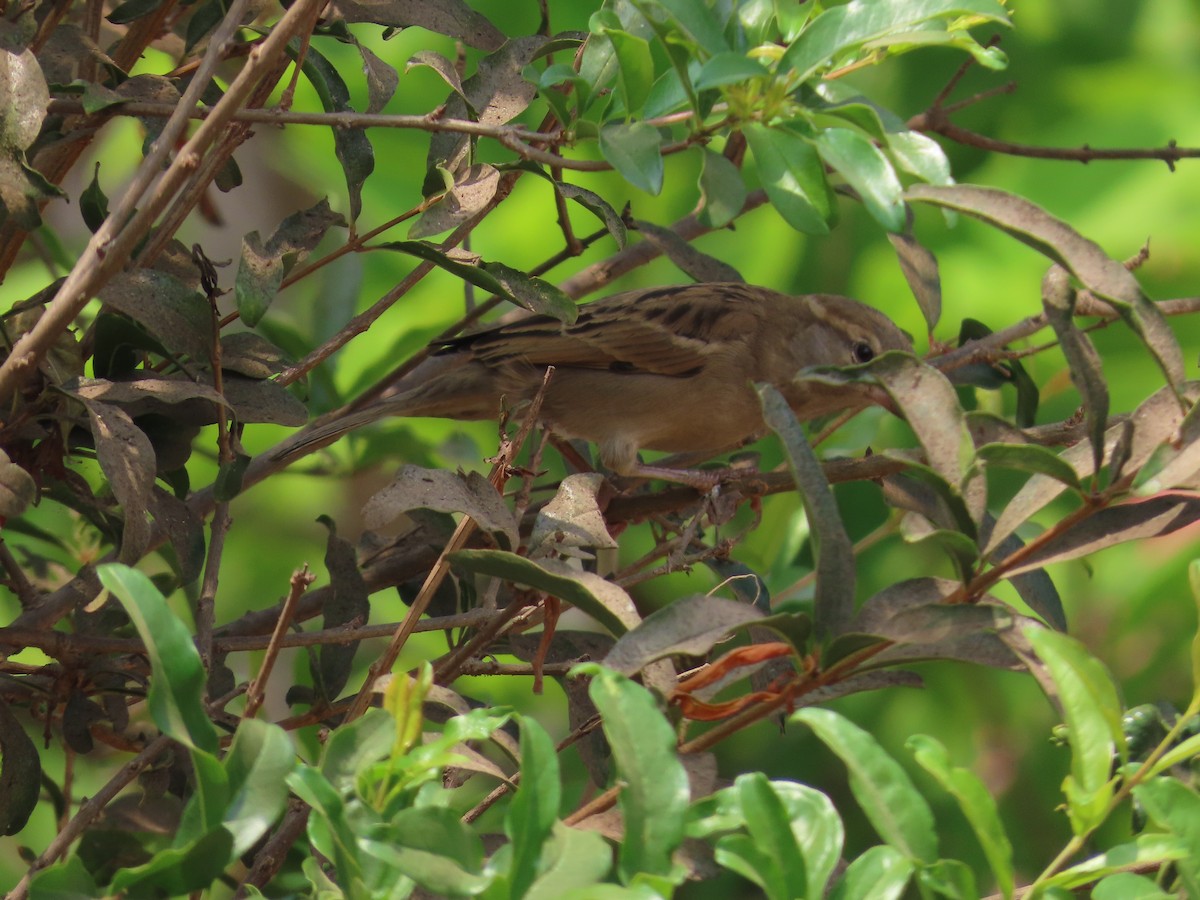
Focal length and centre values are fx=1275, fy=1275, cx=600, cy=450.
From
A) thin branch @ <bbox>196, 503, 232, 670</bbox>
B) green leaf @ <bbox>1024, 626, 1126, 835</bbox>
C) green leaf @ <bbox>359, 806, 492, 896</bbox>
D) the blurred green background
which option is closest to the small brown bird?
the blurred green background

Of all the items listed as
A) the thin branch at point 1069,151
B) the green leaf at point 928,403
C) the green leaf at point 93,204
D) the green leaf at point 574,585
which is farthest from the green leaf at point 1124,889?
the thin branch at point 1069,151

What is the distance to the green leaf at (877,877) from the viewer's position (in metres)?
0.97

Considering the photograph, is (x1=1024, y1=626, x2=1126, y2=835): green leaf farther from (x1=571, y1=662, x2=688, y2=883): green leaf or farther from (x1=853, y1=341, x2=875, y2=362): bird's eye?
(x1=853, y1=341, x2=875, y2=362): bird's eye

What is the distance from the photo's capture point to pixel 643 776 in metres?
0.98

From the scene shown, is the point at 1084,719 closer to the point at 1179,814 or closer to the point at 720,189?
the point at 1179,814

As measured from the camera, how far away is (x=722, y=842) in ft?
3.22

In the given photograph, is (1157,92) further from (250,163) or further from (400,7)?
(250,163)

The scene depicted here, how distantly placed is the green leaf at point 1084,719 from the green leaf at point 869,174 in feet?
Result: 1.38

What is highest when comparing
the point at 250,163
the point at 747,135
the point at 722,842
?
the point at 747,135

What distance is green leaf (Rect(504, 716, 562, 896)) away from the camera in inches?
37.6

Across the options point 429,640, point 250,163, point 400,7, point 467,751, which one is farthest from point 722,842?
point 250,163

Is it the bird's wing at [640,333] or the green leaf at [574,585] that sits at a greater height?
the green leaf at [574,585]

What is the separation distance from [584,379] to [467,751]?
2.03m

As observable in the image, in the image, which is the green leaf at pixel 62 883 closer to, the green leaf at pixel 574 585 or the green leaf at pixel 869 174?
the green leaf at pixel 574 585
